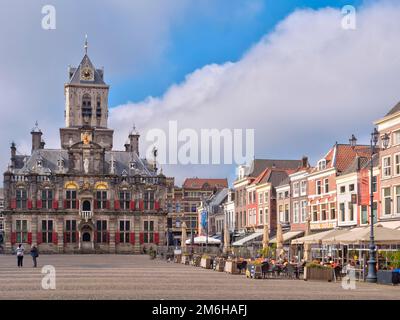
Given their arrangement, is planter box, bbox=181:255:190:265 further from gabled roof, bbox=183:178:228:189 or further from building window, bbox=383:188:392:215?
gabled roof, bbox=183:178:228:189

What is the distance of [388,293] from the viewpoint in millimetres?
25609

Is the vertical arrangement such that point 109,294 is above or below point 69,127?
below

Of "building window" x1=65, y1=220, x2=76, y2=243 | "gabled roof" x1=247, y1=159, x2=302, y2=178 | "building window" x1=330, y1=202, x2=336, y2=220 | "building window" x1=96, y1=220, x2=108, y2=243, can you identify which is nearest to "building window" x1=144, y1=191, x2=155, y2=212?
"building window" x1=96, y1=220, x2=108, y2=243

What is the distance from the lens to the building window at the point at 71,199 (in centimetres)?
10050

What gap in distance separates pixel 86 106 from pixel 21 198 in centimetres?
2020

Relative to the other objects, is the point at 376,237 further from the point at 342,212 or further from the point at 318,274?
the point at 342,212

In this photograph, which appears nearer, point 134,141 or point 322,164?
point 322,164

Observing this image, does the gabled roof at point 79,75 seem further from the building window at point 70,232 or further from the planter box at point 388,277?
the planter box at point 388,277

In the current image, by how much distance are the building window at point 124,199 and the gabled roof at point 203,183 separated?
2715cm

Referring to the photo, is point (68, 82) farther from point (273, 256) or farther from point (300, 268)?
point (300, 268)

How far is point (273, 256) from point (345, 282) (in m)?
17.1

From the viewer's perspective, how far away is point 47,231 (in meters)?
99.2

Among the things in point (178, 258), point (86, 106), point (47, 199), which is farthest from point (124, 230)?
point (178, 258)
